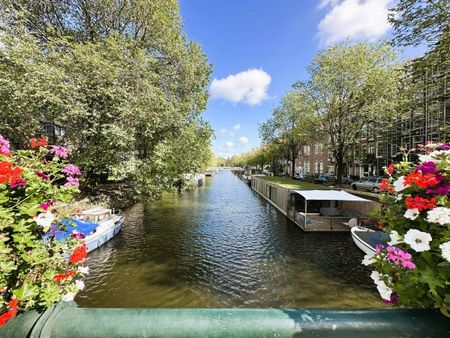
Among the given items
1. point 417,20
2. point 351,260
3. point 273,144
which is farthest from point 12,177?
point 273,144

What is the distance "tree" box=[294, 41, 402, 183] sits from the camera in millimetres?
24406

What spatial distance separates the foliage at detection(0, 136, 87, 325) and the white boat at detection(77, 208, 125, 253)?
12.5m

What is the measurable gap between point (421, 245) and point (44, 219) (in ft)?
8.68

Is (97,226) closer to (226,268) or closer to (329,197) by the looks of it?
(226,268)

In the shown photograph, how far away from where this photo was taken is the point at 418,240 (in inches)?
64.9

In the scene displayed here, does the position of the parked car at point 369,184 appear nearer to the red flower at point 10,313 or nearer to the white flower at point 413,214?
the white flower at point 413,214

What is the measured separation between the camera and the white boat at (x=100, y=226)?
1314cm

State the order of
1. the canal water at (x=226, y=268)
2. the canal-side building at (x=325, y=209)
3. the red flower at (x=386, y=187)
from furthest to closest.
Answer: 1. the canal-side building at (x=325, y=209)
2. the canal water at (x=226, y=268)
3. the red flower at (x=386, y=187)

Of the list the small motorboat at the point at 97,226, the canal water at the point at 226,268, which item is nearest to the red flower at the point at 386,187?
the canal water at the point at 226,268

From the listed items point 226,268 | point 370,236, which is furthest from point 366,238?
point 226,268

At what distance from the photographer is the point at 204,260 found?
12.7 metres

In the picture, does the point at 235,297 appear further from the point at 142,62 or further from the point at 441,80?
the point at 441,80

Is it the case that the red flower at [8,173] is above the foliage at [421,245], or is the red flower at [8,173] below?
above

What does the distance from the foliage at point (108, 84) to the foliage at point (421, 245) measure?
1520 cm
